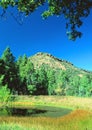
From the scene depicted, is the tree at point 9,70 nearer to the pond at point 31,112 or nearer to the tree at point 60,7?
the pond at point 31,112

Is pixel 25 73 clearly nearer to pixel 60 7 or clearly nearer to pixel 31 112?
pixel 31 112

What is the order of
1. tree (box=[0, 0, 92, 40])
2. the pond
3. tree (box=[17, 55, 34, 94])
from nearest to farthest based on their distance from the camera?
tree (box=[0, 0, 92, 40]) → the pond → tree (box=[17, 55, 34, 94])

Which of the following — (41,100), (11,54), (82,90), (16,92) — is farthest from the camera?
(82,90)

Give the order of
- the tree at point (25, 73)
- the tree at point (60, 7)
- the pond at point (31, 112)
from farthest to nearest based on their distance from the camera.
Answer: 1. the tree at point (25, 73)
2. the pond at point (31, 112)
3. the tree at point (60, 7)

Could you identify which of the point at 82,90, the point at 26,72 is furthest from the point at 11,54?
the point at 82,90

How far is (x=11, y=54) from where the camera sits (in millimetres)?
101438

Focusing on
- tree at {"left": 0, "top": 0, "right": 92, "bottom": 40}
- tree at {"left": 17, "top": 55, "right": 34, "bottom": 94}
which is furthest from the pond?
tree at {"left": 17, "top": 55, "right": 34, "bottom": 94}

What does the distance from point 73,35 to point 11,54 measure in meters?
86.5

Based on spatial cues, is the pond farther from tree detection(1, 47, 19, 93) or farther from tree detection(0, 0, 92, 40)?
tree detection(1, 47, 19, 93)

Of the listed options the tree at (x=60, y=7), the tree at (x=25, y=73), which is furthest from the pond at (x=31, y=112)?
the tree at (x=25, y=73)

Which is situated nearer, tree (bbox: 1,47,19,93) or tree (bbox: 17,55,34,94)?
tree (bbox: 1,47,19,93)

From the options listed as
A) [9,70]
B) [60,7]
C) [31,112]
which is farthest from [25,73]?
[60,7]

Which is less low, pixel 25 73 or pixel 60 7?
pixel 25 73

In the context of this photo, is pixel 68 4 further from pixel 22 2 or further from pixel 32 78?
pixel 32 78
